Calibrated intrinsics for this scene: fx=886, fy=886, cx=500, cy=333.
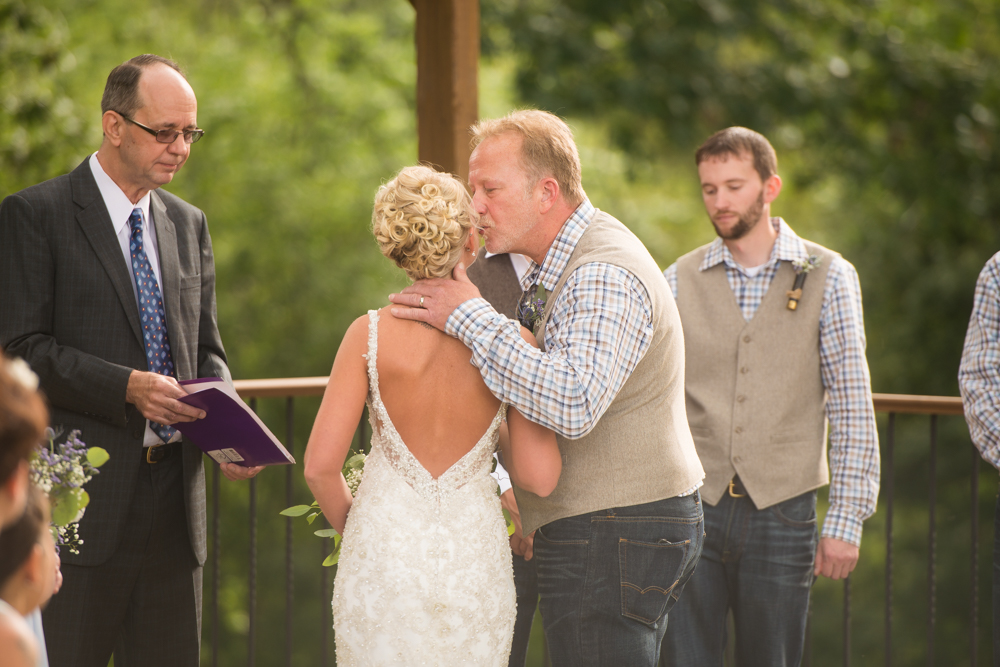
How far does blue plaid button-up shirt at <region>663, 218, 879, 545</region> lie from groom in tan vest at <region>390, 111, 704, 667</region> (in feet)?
2.57

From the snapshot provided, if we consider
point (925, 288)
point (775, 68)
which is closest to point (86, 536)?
point (775, 68)

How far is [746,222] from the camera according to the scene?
268 centimetres

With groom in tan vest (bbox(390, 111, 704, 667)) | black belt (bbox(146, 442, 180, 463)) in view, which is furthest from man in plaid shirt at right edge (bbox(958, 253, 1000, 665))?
black belt (bbox(146, 442, 180, 463))

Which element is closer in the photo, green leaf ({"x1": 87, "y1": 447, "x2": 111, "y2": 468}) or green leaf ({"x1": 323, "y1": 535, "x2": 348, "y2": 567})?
green leaf ({"x1": 87, "y1": 447, "x2": 111, "y2": 468})

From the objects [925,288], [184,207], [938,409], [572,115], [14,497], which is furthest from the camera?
[925,288]

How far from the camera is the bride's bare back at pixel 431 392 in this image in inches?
71.7

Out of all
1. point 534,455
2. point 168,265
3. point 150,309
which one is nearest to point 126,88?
point 168,265

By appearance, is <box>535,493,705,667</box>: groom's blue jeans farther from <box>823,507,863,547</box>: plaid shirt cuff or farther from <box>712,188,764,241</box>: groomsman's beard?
<box>712,188,764,241</box>: groomsman's beard

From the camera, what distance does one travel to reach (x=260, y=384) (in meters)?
3.19

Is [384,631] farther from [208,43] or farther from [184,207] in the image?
[208,43]

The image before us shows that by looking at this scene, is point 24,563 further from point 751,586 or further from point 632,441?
point 751,586

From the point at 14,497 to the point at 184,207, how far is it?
5.14ft

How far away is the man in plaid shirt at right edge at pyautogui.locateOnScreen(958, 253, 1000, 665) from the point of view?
2.34 metres

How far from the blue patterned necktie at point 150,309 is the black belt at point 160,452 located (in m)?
0.02
